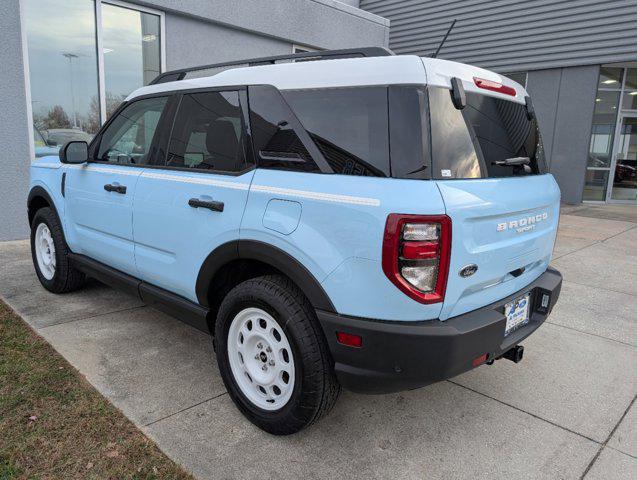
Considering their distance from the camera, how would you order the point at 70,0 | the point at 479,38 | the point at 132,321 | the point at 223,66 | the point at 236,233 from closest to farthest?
the point at 236,233 → the point at 223,66 → the point at 132,321 → the point at 70,0 → the point at 479,38

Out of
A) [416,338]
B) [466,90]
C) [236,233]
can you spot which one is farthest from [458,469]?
[466,90]

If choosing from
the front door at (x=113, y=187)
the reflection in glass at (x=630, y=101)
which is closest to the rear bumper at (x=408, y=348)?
the front door at (x=113, y=187)

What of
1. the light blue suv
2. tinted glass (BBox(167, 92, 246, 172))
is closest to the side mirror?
the light blue suv

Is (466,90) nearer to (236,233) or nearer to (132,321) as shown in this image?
(236,233)

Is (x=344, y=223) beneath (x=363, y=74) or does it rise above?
beneath

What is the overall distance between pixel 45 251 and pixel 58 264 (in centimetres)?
43

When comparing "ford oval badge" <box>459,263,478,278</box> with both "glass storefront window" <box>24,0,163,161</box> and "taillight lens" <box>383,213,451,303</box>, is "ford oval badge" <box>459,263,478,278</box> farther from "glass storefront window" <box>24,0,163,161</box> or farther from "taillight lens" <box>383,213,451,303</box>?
"glass storefront window" <box>24,0,163,161</box>

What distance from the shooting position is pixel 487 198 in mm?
2232

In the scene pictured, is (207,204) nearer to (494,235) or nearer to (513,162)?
(494,235)

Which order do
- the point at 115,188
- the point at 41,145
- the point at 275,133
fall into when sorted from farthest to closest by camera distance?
the point at 41,145, the point at 115,188, the point at 275,133

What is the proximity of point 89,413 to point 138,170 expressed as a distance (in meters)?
1.57

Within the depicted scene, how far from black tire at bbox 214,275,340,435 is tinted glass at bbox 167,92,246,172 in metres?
0.69

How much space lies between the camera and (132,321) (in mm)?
4039

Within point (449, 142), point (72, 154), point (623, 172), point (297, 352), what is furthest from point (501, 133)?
point (623, 172)
